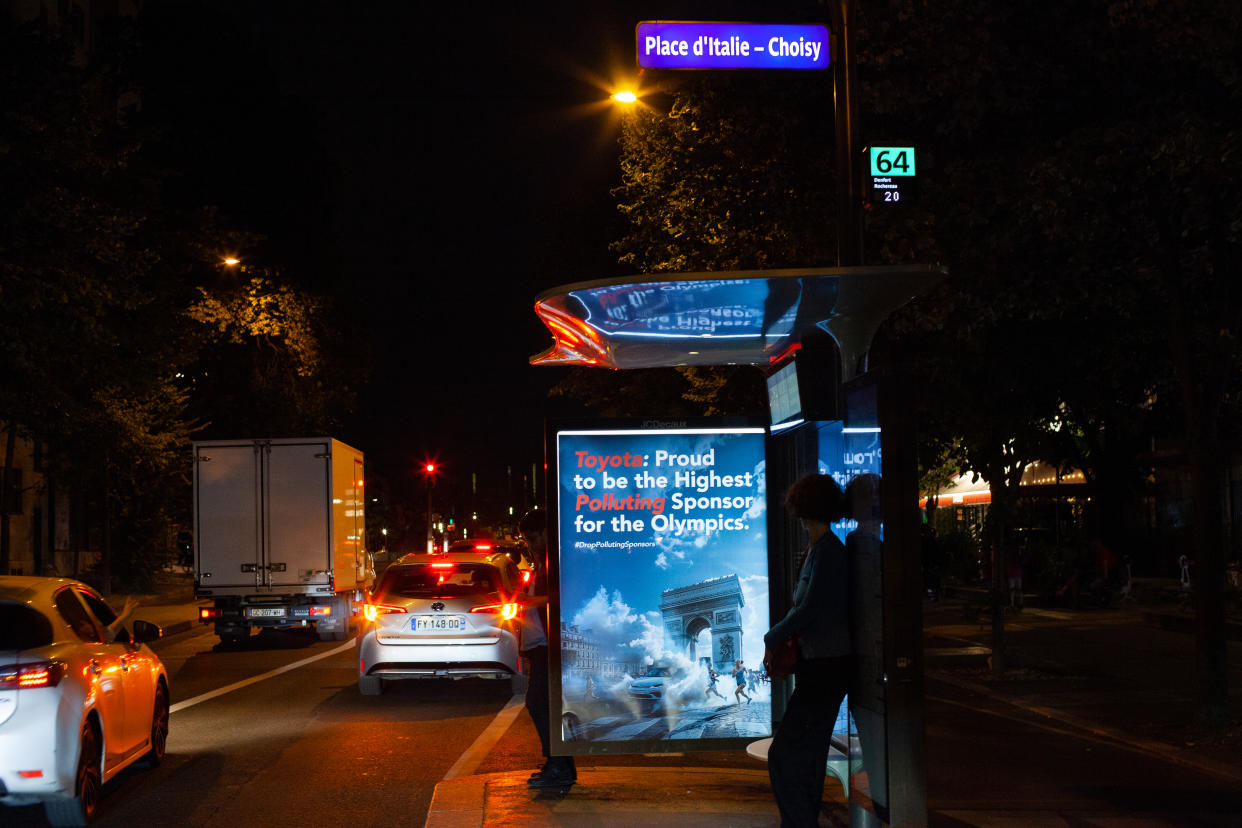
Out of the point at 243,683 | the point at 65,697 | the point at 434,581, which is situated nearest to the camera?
→ the point at 65,697

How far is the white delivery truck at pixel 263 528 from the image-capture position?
71.2 ft

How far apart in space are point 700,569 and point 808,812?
2162 millimetres

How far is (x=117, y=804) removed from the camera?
887 centimetres

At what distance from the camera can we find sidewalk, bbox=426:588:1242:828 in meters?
7.84

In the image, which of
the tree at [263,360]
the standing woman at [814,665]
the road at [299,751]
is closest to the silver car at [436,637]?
the road at [299,751]

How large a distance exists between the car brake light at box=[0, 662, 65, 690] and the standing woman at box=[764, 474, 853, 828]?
423cm

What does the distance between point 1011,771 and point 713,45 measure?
5.67 meters

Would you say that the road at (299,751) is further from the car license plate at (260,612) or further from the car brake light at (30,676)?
the car license plate at (260,612)

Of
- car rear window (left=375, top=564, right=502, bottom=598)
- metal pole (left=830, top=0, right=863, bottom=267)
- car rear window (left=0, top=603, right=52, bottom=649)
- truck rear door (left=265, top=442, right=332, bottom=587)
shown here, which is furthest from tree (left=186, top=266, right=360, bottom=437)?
metal pole (left=830, top=0, right=863, bottom=267)

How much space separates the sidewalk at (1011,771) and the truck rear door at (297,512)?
9924mm

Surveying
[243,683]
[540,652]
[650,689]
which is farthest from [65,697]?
[243,683]

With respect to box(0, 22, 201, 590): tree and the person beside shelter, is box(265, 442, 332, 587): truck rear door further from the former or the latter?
the person beside shelter

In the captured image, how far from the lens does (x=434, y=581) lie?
1561cm

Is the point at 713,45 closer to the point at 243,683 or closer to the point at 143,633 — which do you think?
Result: the point at 143,633
